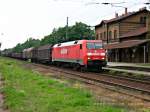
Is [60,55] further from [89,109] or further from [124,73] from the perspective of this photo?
[89,109]

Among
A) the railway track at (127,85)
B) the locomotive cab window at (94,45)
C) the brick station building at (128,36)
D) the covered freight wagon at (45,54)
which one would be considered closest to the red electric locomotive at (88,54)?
the locomotive cab window at (94,45)

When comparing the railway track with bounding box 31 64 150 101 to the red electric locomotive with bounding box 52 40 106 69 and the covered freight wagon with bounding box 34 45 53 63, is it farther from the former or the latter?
the covered freight wagon with bounding box 34 45 53 63

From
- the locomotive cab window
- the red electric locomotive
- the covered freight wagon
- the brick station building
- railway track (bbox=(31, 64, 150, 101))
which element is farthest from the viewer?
the brick station building

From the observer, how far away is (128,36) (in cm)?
6244

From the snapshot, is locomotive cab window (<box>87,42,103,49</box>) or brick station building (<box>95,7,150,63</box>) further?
brick station building (<box>95,7,150,63</box>)

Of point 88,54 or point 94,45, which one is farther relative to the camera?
point 94,45

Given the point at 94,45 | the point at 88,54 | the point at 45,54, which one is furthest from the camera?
the point at 45,54

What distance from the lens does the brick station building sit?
184 feet

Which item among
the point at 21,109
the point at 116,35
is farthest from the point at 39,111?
the point at 116,35

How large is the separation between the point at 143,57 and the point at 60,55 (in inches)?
579

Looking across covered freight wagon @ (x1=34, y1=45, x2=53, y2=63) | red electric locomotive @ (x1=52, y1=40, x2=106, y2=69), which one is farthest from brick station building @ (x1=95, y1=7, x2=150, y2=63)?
red electric locomotive @ (x1=52, y1=40, x2=106, y2=69)

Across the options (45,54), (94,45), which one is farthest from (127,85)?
(45,54)

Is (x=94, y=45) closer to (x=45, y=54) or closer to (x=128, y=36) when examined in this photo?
(x=45, y=54)

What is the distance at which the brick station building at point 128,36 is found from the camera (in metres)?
56.1
